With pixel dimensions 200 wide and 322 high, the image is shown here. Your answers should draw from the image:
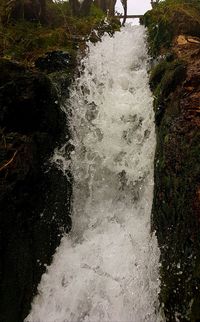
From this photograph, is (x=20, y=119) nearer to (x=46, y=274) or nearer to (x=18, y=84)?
(x=18, y=84)

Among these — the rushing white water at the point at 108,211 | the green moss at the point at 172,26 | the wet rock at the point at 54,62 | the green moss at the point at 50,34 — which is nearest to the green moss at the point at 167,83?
the rushing white water at the point at 108,211

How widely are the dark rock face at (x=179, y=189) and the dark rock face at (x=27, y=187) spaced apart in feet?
4.58

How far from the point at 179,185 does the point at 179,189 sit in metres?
0.04

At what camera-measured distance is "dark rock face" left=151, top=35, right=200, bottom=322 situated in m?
3.67

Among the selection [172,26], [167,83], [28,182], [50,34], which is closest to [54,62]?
[50,34]

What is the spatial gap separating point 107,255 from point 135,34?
5.68 metres

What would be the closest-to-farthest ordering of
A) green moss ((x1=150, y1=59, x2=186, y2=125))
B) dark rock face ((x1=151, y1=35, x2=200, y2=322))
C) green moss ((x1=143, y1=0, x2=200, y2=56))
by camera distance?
1. dark rock face ((x1=151, y1=35, x2=200, y2=322))
2. green moss ((x1=150, y1=59, x2=186, y2=125))
3. green moss ((x1=143, y1=0, x2=200, y2=56))

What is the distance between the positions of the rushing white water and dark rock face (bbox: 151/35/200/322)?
1.25 feet

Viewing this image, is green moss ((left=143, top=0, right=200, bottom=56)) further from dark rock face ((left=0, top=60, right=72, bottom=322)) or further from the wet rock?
dark rock face ((left=0, top=60, right=72, bottom=322))

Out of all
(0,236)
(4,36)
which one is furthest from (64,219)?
(4,36)

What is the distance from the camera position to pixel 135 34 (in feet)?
29.0

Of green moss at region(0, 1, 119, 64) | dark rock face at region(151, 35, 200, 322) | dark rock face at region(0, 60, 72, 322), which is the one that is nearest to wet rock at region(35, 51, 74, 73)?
green moss at region(0, 1, 119, 64)

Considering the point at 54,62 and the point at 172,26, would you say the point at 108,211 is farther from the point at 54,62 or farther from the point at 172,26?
the point at 172,26

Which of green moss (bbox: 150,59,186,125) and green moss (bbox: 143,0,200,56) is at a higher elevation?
green moss (bbox: 143,0,200,56)
